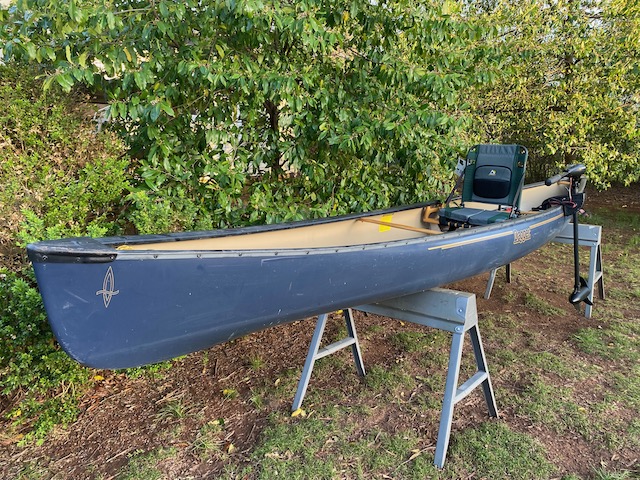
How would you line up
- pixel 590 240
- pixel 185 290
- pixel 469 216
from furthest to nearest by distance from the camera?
pixel 590 240
pixel 469 216
pixel 185 290

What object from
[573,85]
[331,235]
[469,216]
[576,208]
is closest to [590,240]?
[576,208]

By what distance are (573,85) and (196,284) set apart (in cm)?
642

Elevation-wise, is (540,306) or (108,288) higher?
(108,288)

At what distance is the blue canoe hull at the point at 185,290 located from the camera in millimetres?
1655

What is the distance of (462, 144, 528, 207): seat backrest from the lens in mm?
4203

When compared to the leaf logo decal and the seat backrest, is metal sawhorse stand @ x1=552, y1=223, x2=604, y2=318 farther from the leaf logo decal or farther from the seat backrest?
the leaf logo decal

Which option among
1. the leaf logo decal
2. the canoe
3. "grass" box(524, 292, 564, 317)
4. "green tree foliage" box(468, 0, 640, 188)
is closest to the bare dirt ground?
"grass" box(524, 292, 564, 317)

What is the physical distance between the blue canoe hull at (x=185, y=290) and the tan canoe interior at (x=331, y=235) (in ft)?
0.90

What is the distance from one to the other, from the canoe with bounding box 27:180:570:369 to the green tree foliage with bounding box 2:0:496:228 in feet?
3.22

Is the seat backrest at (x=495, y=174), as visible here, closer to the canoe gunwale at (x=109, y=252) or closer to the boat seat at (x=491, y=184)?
the boat seat at (x=491, y=184)

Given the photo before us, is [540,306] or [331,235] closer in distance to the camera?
[331,235]

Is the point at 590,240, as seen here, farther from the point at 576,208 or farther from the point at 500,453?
the point at 500,453

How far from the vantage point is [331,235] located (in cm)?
350

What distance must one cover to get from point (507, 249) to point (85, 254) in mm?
3018
